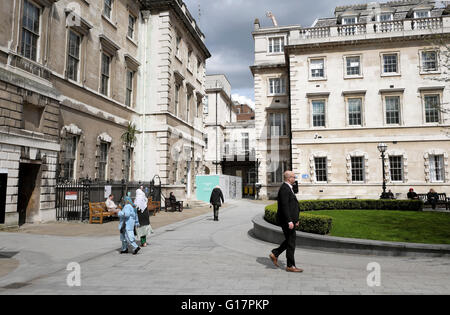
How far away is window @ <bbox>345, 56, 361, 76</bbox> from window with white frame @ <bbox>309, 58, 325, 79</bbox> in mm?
2141

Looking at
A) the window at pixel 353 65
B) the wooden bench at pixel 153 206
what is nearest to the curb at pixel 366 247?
the wooden bench at pixel 153 206

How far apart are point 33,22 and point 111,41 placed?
5.56 meters

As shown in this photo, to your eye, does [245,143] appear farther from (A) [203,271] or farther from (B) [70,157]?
(A) [203,271]

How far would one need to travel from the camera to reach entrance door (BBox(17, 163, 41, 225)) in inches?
538

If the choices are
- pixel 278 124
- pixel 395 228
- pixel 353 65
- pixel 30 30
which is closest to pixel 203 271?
pixel 395 228

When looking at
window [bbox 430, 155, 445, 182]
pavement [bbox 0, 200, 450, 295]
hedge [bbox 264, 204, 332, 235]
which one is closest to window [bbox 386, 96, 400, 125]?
window [bbox 430, 155, 445, 182]

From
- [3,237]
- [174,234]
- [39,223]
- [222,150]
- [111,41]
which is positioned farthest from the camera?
[222,150]

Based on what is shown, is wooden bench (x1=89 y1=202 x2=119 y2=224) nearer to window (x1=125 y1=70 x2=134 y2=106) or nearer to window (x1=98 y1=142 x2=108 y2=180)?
window (x1=98 y1=142 x2=108 y2=180)

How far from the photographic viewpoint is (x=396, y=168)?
27.7 m

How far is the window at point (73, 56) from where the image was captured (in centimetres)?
1644

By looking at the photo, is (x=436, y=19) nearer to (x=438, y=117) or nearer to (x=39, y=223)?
(x=438, y=117)

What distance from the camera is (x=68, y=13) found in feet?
52.5

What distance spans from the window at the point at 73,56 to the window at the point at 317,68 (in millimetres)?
20371
